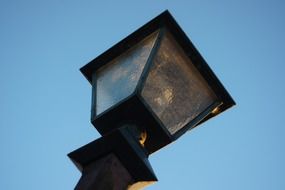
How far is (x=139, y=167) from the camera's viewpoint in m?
2.36

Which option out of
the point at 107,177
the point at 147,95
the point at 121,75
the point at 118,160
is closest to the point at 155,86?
the point at 147,95

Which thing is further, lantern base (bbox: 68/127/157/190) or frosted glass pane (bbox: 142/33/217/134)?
frosted glass pane (bbox: 142/33/217/134)

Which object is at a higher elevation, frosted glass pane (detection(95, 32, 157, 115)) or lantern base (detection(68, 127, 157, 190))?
frosted glass pane (detection(95, 32, 157, 115))

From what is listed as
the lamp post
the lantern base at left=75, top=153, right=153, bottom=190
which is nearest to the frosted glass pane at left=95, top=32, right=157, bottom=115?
the lamp post

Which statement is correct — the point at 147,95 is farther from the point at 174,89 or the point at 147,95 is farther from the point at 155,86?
the point at 174,89

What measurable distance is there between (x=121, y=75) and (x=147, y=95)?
39 cm

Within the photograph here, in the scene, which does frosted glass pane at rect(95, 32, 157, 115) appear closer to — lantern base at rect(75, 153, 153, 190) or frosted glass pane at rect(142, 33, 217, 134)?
frosted glass pane at rect(142, 33, 217, 134)

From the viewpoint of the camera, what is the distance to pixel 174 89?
2.77 meters

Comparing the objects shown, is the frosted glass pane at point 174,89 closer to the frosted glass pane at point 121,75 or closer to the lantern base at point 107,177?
the frosted glass pane at point 121,75

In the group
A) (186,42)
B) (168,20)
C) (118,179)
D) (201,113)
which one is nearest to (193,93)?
(201,113)

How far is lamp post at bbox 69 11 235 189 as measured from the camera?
2402mm

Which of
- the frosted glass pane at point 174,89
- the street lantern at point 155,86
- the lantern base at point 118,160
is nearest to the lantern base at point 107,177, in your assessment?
the lantern base at point 118,160

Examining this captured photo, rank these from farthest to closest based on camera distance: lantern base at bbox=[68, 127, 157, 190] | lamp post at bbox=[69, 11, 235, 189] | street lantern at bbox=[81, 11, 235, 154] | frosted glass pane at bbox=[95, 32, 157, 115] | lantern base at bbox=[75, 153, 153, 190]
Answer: frosted glass pane at bbox=[95, 32, 157, 115], street lantern at bbox=[81, 11, 235, 154], lamp post at bbox=[69, 11, 235, 189], lantern base at bbox=[68, 127, 157, 190], lantern base at bbox=[75, 153, 153, 190]

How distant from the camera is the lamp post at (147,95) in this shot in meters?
2.40
